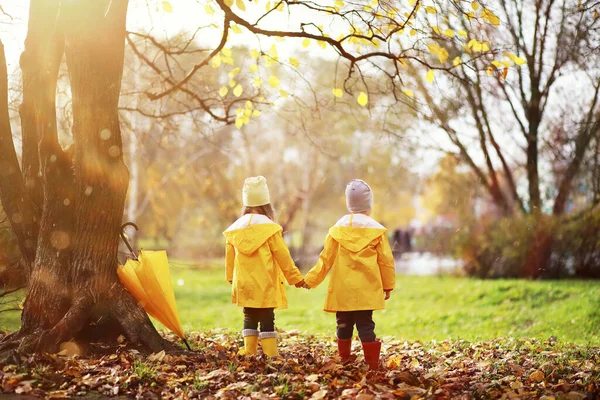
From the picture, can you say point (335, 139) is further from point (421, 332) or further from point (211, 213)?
point (421, 332)

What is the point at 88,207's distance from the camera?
229 inches

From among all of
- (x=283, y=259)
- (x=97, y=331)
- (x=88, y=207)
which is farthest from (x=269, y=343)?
(x=88, y=207)

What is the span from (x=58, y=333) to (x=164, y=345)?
36.0 inches

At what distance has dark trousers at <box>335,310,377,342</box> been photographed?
18.7 feet

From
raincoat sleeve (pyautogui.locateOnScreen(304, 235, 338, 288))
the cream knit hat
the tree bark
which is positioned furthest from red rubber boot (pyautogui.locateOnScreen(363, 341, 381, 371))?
the tree bark

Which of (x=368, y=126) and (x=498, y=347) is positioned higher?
→ (x=368, y=126)

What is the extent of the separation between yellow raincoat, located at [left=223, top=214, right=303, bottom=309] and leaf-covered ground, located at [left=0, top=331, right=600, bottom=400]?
1.77ft

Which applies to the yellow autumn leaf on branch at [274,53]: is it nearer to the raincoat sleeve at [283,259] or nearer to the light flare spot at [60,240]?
the raincoat sleeve at [283,259]

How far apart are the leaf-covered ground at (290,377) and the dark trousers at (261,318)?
0.92ft

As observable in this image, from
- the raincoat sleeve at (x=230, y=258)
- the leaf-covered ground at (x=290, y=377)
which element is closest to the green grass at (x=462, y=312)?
the leaf-covered ground at (x=290, y=377)

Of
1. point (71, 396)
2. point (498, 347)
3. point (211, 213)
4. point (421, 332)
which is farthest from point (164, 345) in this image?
point (211, 213)

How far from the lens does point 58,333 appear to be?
5531mm

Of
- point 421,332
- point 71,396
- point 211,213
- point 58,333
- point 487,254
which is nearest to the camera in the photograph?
point 71,396

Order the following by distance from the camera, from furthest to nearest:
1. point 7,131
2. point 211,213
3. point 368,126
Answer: point 211,213
point 368,126
point 7,131
